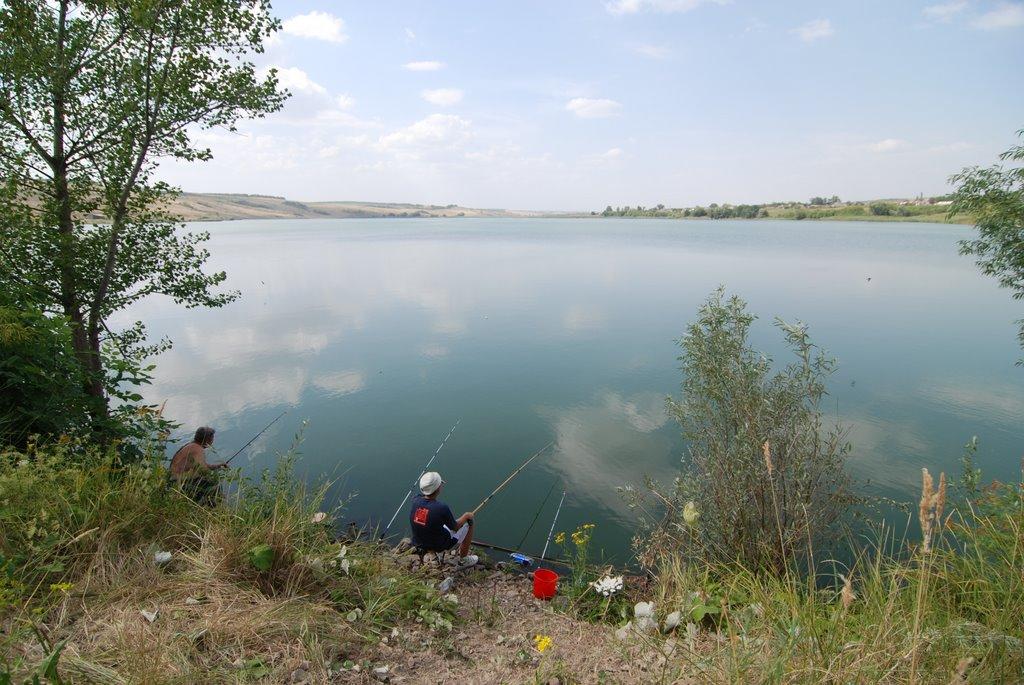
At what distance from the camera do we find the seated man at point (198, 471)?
17.6ft

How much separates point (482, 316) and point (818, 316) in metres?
16.7

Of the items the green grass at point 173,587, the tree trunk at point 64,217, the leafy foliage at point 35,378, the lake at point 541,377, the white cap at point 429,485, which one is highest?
the tree trunk at point 64,217

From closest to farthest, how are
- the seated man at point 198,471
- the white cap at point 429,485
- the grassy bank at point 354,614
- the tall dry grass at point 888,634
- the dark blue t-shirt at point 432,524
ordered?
the tall dry grass at point 888,634, the grassy bank at point 354,614, the seated man at point 198,471, the dark blue t-shirt at point 432,524, the white cap at point 429,485

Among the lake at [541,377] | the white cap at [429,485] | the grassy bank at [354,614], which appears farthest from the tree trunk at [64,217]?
the white cap at [429,485]

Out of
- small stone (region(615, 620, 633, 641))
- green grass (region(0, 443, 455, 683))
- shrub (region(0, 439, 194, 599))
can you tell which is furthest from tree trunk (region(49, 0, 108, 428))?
small stone (region(615, 620, 633, 641))

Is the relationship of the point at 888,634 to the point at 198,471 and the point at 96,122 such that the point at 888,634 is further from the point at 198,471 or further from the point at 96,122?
the point at 96,122

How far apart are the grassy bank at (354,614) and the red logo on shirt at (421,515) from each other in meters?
1.33

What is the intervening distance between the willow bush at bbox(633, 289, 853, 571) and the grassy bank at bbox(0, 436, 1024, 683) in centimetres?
158

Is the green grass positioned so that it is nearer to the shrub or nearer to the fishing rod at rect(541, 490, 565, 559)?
the shrub

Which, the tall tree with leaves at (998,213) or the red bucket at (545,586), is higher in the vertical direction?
the tall tree with leaves at (998,213)

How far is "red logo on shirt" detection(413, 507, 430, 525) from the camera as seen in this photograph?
22.1 feet

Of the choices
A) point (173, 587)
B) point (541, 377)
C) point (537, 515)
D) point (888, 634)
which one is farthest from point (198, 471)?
point (541, 377)

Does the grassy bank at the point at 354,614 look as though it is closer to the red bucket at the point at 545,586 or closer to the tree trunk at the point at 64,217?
the red bucket at the point at 545,586

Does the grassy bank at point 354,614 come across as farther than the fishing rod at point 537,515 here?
No
